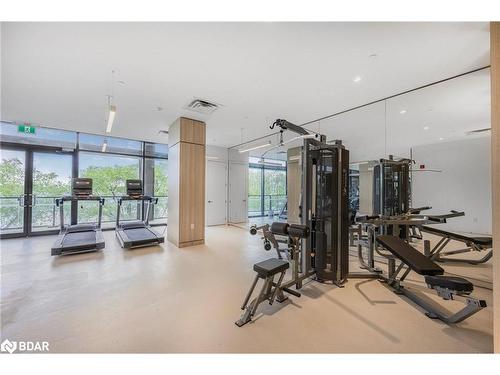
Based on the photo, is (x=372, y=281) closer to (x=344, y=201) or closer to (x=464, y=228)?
(x=344, y=201)

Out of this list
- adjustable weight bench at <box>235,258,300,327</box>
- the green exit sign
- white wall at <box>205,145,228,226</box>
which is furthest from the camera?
white wall at <box>205,145,228,226</box>

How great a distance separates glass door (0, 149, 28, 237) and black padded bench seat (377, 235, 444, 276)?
8698mm

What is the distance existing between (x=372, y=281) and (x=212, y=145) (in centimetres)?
694

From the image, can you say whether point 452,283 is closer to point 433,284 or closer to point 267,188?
point 433,284

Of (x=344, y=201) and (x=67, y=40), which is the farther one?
(x=344, y=201)

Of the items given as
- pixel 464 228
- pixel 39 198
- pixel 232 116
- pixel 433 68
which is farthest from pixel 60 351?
pixel 464 228

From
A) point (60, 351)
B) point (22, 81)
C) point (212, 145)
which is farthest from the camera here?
point (212, 145)

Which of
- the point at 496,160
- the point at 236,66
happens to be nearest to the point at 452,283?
the point at 496,160

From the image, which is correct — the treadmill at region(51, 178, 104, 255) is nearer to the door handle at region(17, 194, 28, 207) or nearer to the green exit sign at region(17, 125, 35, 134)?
the door handle at region(17, 194, 28, 207)

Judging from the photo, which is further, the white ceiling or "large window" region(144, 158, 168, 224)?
"large window" region(144, 158, 168, 224)

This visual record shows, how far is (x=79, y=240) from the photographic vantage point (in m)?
4.83

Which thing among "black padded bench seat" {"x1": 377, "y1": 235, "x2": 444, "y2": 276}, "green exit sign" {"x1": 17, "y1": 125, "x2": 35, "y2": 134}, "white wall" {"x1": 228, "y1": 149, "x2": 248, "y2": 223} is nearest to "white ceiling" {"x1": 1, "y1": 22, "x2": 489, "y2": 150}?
"green exit sign" {"x1": 17, "y1": 125, "x2": 35, "y2": 134}

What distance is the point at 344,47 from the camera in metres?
2.55

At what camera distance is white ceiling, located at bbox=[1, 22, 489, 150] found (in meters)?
2.33
